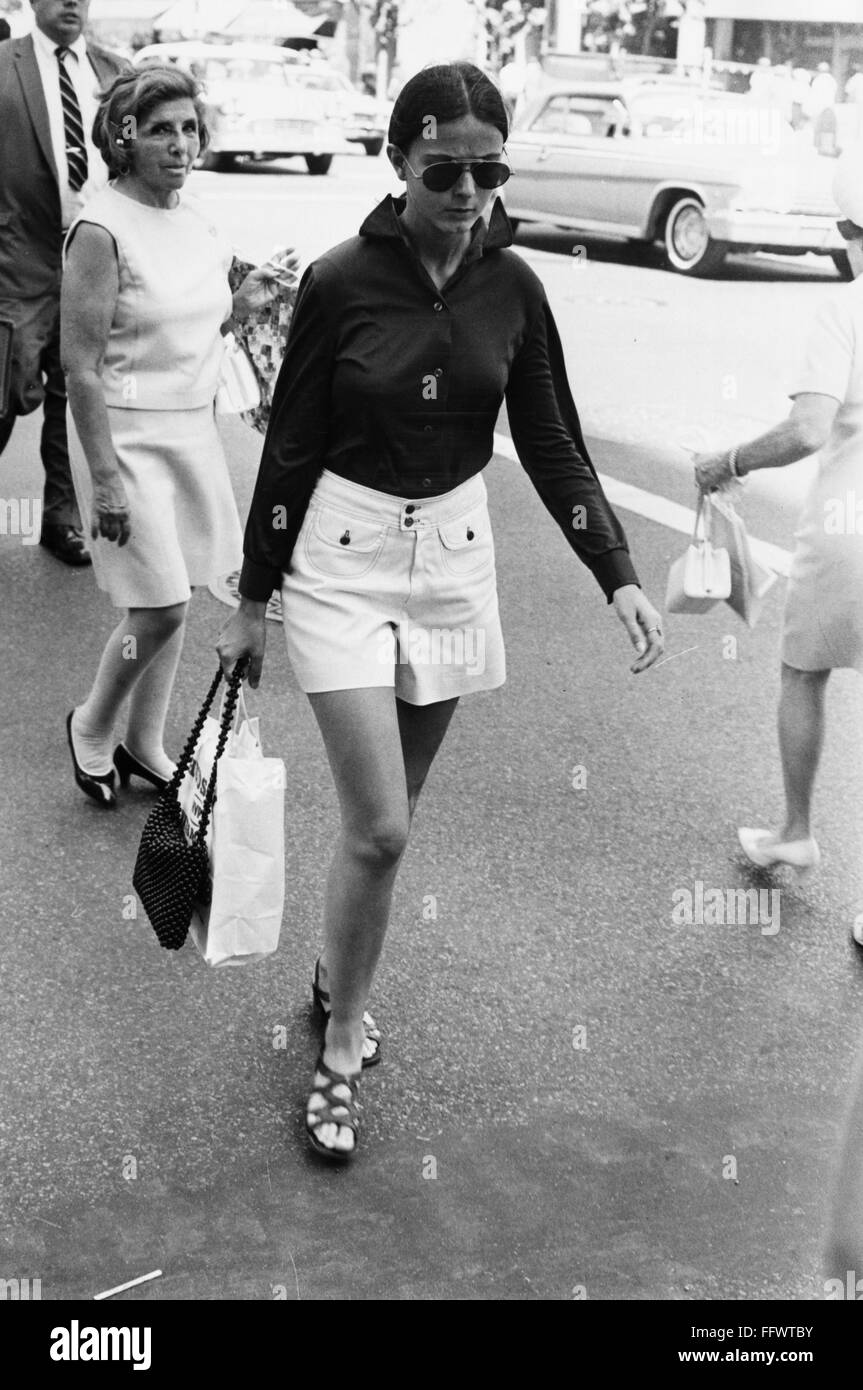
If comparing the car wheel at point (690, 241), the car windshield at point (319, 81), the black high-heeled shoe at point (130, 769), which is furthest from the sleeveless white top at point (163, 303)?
the car windshield at point (319, 81)

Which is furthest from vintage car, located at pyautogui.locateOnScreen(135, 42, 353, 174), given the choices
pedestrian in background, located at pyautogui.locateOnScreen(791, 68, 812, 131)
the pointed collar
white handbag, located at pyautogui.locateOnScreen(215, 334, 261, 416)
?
the pointed collar

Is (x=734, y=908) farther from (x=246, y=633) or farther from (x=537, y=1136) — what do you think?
(x=246, y=633)

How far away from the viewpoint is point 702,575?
430 centimetres

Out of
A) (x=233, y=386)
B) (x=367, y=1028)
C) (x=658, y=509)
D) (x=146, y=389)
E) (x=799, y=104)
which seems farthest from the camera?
(x=799, y=104)

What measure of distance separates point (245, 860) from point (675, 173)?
13.4 m

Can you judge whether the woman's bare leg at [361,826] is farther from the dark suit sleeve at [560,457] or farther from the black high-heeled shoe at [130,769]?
the black high-heeled shoe at [130,769]

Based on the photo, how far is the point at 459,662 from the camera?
Answer: 136 inches

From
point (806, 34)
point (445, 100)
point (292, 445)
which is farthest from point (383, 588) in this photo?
point (806, 34)

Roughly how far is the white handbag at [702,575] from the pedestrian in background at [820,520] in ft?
0.60

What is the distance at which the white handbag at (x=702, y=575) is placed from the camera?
14.1 ft

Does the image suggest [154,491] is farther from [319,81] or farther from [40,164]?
[319,81]

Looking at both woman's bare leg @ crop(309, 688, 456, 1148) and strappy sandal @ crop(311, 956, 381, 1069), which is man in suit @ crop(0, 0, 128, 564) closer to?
strappy sandal @ crop(311, 956, 381, 1069)

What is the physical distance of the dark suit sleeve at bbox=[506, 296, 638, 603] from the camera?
3455 mm
